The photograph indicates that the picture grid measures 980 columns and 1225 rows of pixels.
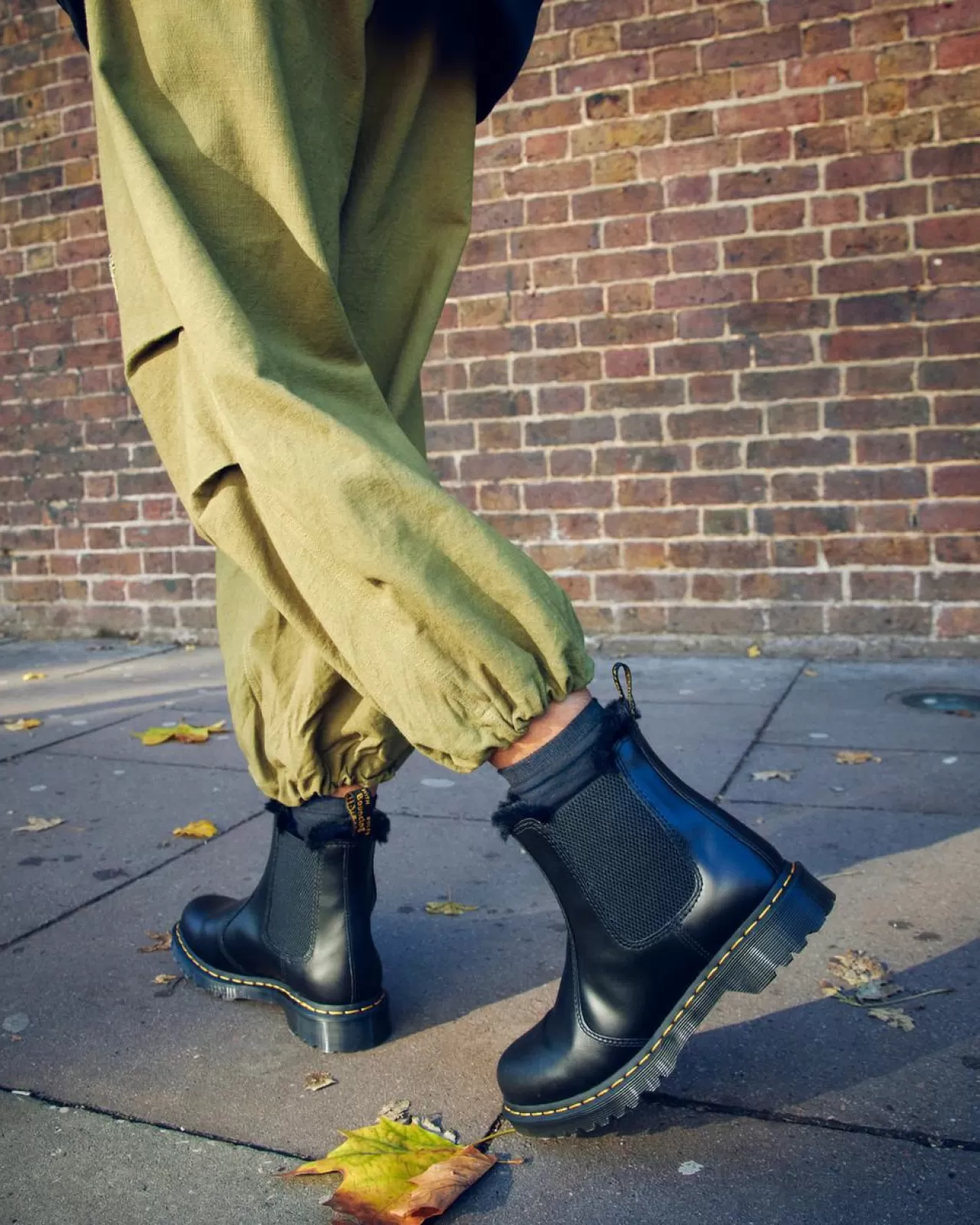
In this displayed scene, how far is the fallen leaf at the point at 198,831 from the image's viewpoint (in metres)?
2.34

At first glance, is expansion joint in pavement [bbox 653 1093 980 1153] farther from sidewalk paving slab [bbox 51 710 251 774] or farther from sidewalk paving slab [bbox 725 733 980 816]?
sidewalk paving slab [bbox 51 710 251 774]

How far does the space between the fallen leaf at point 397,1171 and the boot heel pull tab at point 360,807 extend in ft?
1.25

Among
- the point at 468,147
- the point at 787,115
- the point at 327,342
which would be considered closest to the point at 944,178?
the point at 787,115

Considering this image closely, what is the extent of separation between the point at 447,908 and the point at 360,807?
0.50 meters

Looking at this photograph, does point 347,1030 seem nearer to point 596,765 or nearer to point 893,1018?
point 596,765

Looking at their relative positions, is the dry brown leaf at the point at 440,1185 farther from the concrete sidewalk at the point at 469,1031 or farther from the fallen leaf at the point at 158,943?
the fallen leaf at the point at 158,943

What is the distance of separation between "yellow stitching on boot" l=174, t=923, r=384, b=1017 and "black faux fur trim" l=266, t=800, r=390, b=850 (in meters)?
0.21

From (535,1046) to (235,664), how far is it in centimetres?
61

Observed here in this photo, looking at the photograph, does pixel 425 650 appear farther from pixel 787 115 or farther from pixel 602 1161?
pixel 787 115

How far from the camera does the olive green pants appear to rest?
1137mm

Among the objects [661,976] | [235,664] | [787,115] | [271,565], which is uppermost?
[787,115]

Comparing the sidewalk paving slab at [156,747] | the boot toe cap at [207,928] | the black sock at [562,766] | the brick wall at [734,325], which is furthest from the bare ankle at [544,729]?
the brick wall at [734,325]

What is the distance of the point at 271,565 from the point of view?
123 centimetres

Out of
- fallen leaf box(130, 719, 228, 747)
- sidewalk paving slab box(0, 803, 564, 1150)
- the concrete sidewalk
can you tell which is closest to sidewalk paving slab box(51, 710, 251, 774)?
fallen leaf box(130, 719, 228, 747)
